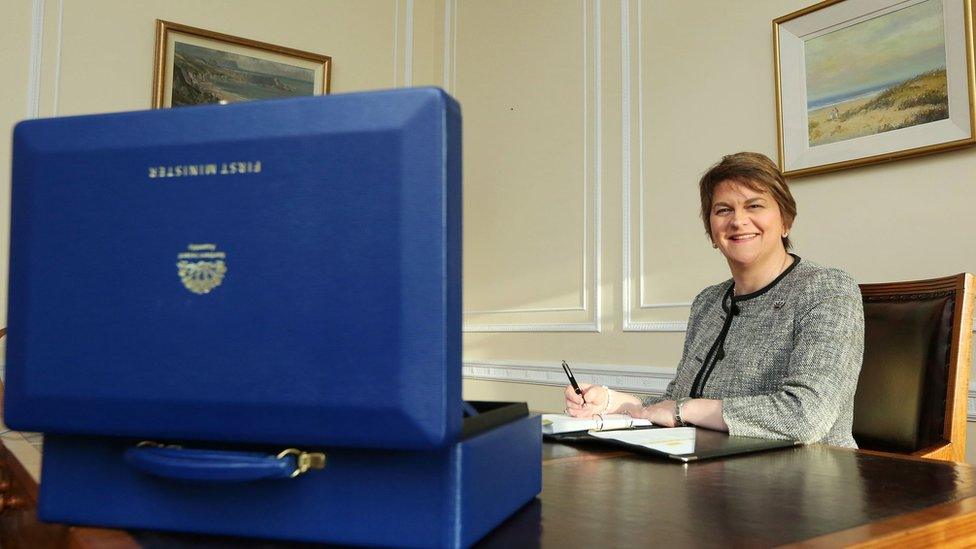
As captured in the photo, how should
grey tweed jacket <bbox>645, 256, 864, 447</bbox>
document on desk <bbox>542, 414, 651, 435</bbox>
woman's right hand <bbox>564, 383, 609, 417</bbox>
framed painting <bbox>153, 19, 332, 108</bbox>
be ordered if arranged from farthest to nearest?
framed painting <bbox>153, 19, 332, 108</bbox> < woman's right hand <bbox>564, 383, 609, 417</bbox> < grey tweed jacket <bbox>645, 256, 864, 447</bbox> < document on desk <bbox>542, 414, 651, 435</bbox>

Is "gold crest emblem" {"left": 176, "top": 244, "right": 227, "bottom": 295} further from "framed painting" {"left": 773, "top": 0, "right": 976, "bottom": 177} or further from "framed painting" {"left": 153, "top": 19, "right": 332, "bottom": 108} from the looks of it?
"framed painting" {"left": 153, "top": 19, "right": 332, "bottom": 108}

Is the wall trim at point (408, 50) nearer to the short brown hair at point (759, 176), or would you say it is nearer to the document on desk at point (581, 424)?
the short brown hair at point (759, 176)

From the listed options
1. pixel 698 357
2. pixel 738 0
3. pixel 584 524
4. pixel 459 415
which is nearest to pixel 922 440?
pixel 698 357

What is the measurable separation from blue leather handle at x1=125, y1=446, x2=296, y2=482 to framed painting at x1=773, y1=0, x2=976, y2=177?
2471 mm

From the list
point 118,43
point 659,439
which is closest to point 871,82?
point 659,439

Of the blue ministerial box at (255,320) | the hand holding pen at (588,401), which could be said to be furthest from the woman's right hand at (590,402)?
the blue ministerial box at (255,320)

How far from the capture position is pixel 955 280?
5.39 ft

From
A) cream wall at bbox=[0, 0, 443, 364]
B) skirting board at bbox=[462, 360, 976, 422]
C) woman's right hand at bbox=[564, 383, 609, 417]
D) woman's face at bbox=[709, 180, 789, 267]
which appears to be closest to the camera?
woman's right hand at bbox=[564, 383, 609, 417]

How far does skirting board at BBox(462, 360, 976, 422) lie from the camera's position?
3.38 meters

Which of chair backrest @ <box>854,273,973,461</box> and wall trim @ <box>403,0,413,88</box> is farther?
wall trim @ <box>403,0,413,88</box>

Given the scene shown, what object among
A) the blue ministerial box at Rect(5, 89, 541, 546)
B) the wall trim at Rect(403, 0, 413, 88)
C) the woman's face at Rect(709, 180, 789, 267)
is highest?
the wall trim at Rect(403, 0, 413, 88)

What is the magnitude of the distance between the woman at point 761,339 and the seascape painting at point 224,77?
9.54 feet

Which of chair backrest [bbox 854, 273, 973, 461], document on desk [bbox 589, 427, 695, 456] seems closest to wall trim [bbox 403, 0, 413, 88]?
chair backrest [bbox 854, 273, 973, 461]

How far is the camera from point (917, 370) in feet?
5.40
